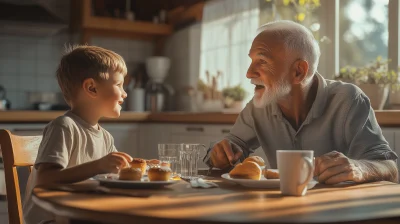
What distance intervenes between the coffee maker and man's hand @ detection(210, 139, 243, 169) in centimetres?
307

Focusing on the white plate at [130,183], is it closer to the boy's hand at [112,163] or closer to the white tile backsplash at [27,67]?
the boy's hand at [112,163]

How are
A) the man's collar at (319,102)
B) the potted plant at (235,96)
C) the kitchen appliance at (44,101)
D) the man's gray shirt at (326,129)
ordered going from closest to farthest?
the man's gray shirt at (326,129) < the man's collar at (319,102) < the potted plant at (235,96) < the kitchen appliance at (44,101)

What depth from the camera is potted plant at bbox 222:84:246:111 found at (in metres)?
4.08

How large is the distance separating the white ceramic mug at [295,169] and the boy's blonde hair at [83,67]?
24.9 inches

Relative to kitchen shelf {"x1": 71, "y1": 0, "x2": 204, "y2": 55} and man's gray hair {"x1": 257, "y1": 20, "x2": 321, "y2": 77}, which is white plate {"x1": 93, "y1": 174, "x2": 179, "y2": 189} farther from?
kitchen shelf {"x1": 71, "y1": 0, "x2": 204, "y2": 55}

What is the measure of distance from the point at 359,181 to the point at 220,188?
39 centimetres

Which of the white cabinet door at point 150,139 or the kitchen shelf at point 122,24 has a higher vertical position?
the kitchen shelf at point 122,24

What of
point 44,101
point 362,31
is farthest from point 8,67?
point 362,31

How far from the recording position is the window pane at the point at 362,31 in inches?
134

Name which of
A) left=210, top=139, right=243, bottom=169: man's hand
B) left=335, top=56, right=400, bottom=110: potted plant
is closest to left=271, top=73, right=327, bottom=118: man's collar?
left=210, top=139, right=243, bottom=169: man's hand

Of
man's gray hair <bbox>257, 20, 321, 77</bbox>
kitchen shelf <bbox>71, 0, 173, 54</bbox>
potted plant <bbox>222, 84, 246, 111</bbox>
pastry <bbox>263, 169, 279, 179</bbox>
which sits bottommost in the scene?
pastry <bbox>263, 169, 279, 179</bbox>

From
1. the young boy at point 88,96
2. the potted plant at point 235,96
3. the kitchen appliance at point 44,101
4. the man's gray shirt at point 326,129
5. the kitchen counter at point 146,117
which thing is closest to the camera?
the young boy at point 88,96

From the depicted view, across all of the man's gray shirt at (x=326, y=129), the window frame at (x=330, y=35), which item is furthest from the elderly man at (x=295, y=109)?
the window frame at (x=330, y=35)

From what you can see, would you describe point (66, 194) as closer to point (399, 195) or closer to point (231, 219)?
point (231, 219)
